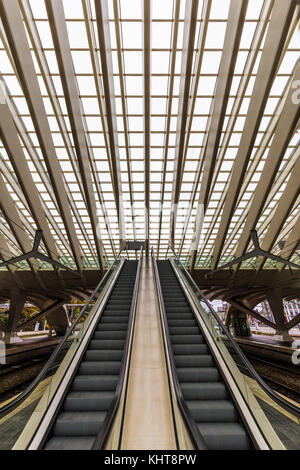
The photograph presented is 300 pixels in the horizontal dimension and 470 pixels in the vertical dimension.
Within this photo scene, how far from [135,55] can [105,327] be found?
33.0 ft

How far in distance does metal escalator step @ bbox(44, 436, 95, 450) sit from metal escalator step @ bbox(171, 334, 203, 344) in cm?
285

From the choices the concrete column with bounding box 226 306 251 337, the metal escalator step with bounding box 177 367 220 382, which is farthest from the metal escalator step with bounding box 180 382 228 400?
the concrete column with bounding box 226 306 251 337

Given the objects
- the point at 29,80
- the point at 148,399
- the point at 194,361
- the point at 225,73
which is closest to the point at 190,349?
the point at 194,361

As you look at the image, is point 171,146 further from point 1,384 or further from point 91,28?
point 1,384

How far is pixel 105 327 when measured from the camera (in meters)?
6.48

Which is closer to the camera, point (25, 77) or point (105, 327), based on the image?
point (105, 327)

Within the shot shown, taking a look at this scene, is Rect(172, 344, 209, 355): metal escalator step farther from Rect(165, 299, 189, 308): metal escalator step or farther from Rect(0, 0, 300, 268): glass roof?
Rect(0, 0, 300, 268): glass roof

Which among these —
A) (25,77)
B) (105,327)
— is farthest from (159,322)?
(25,77)

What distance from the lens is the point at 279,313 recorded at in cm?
2102

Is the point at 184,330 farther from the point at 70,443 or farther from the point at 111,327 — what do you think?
the point at 70,443

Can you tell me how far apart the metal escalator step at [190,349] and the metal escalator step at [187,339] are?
322 millimetres

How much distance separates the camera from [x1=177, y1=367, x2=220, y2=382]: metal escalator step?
181 inches

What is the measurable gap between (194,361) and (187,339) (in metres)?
0.84

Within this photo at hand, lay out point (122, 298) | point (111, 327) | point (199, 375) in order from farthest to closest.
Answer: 1. point (122, 298)
2. point (111, 327)
3. point (199, 375)
